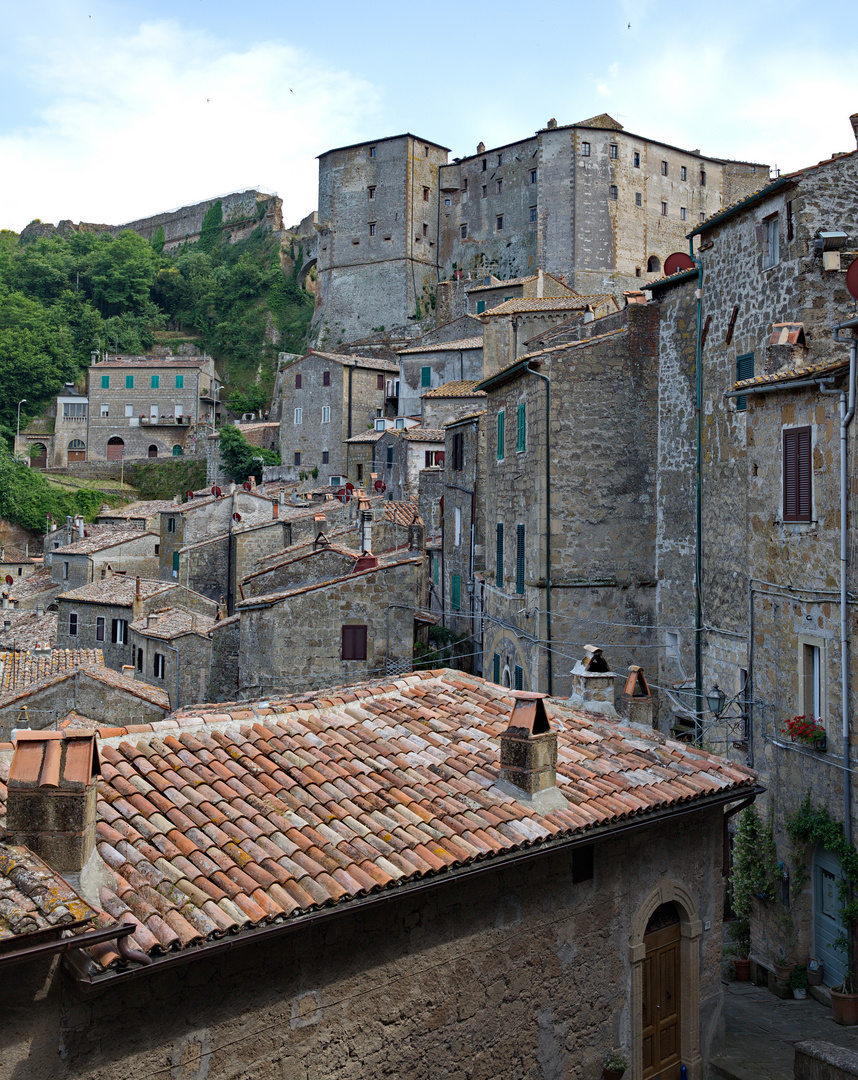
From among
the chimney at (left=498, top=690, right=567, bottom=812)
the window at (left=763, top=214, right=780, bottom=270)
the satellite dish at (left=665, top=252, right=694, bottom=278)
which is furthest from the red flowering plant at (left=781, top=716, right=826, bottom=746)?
the satellite dish at (left=665, top=252, right=694, bottom=278)

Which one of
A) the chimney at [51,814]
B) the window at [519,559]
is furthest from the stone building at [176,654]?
the chimney at [51,814]

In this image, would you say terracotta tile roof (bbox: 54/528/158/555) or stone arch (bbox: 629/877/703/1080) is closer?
stone arch (bbox: 629/877/703/1080)

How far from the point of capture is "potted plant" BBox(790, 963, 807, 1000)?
13531 mm

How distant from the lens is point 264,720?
9461 mm

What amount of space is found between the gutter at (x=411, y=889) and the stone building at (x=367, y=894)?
21mm

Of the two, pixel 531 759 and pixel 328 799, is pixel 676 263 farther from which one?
pixel 328 799

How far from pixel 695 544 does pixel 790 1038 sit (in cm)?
907

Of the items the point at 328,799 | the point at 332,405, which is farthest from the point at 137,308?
the point at 328,799

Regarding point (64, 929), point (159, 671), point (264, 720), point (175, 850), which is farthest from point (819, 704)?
point (159, 671)

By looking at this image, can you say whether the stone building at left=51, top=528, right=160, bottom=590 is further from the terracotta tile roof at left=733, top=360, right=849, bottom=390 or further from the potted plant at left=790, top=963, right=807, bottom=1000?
the potted plant at left=790, top=963, right=807, bottom=1000

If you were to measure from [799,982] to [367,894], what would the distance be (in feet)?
30.8

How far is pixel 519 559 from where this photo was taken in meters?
21.2

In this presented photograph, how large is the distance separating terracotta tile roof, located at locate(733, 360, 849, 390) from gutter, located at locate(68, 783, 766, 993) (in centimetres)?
578

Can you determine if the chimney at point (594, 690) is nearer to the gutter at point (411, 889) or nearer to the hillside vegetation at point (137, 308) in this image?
the gutter at point (411, 889)
